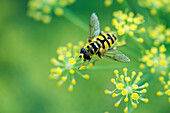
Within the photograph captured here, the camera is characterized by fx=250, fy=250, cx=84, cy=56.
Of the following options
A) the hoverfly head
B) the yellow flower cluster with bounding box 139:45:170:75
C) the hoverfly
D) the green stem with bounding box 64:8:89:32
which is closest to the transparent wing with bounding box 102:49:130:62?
the hoverfly

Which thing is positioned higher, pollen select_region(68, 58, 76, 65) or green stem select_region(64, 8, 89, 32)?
green stem select_region(64, 8, 89, 32)

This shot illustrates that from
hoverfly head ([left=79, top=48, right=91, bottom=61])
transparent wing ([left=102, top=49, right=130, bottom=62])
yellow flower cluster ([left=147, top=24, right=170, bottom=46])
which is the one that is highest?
yellow flower cluster ([left=147, top=24, right=170, bottom=46])

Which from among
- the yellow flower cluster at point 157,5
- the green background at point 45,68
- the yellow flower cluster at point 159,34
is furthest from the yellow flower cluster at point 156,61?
the yellow flower cluster at point 157,5

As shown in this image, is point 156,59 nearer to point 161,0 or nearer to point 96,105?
point 161,0

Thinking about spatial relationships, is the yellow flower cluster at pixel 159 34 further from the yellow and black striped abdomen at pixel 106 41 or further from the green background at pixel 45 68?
the yellow and black striped abdomen at pixel 106 41

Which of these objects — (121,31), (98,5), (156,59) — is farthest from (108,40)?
(98,5)

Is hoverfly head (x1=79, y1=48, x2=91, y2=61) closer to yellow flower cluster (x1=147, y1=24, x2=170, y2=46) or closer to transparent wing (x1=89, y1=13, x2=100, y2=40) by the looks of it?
transparent wing (x1=89, y1=13, x2=100, y2=40)
